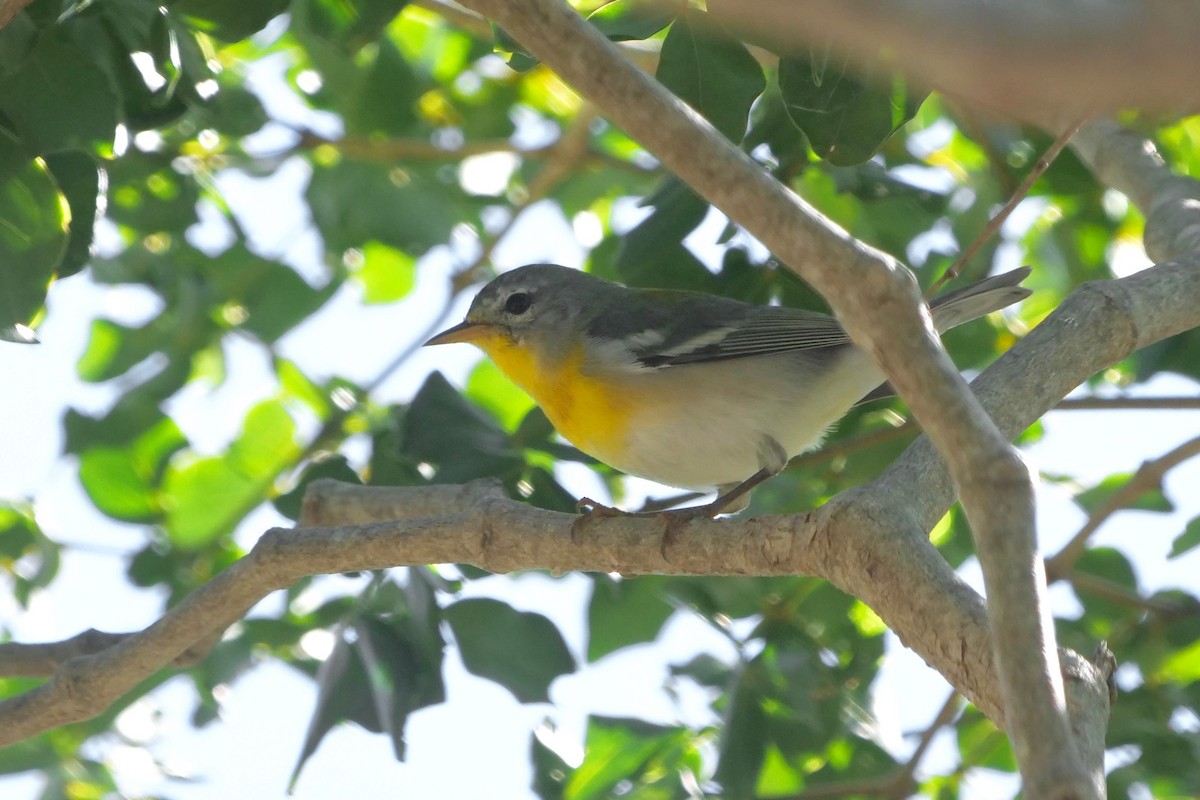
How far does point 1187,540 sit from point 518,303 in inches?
93.1

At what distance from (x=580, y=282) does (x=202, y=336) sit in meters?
1.63

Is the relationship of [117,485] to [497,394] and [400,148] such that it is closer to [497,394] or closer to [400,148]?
[497,394]

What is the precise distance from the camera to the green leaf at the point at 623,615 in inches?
171

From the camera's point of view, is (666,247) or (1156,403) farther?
(666,247)

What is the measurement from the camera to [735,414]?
3906 mm

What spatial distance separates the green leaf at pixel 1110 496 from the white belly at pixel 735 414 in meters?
1.14

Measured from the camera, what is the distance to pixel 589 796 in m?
3.60

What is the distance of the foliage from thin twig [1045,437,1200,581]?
204 mm

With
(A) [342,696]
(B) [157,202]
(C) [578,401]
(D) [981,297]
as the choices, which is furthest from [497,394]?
(D) [981,297]

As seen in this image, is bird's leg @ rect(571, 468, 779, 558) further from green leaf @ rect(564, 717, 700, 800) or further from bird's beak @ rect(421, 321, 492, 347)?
bird's beak @ rect(421, 321, 492, 347)

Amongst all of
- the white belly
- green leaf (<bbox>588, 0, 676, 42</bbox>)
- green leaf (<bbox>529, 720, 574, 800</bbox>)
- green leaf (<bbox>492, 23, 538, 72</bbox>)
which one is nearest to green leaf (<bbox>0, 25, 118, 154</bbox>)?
green leaf (<bbox>492, 23, 538, 72</bbox>)

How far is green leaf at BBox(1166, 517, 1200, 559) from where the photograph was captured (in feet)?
12.3

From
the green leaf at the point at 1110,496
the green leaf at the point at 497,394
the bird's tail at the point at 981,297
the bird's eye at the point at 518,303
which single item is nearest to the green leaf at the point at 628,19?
the bird's tail at the point at 981,297

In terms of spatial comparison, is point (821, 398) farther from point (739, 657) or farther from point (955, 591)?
point (955, 591)
